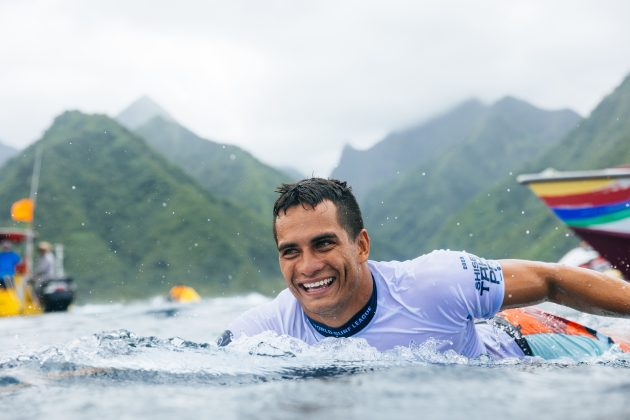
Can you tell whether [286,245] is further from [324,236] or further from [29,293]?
[29,293]

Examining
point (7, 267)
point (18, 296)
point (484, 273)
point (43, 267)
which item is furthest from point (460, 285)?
point (43, 267)

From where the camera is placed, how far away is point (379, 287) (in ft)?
11.3

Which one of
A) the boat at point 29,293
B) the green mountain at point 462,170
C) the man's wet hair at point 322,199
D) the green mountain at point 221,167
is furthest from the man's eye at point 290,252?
the green mountain at point 462,170

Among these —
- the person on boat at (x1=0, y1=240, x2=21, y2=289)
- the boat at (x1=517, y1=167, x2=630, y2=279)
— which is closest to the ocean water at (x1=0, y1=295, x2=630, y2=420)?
the boat at (x1=517, y1=167, x2=630, y2=279)

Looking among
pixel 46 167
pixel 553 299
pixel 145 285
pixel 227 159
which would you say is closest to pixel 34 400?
pixel 553 299

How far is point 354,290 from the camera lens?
326 centimetres

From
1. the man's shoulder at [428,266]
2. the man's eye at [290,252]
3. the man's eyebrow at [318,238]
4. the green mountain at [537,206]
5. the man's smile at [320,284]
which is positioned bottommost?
the man's smile at [320,284]

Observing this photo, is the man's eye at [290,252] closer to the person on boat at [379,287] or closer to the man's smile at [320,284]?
the person on boat at [379,287]

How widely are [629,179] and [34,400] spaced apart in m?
8.80

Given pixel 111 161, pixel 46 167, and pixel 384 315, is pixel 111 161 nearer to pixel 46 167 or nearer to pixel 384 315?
pixel 46 167

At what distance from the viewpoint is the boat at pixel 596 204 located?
930cm

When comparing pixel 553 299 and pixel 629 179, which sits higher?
pixel 629 179

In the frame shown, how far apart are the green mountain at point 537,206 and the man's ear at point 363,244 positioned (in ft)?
238

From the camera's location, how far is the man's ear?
134 inches
